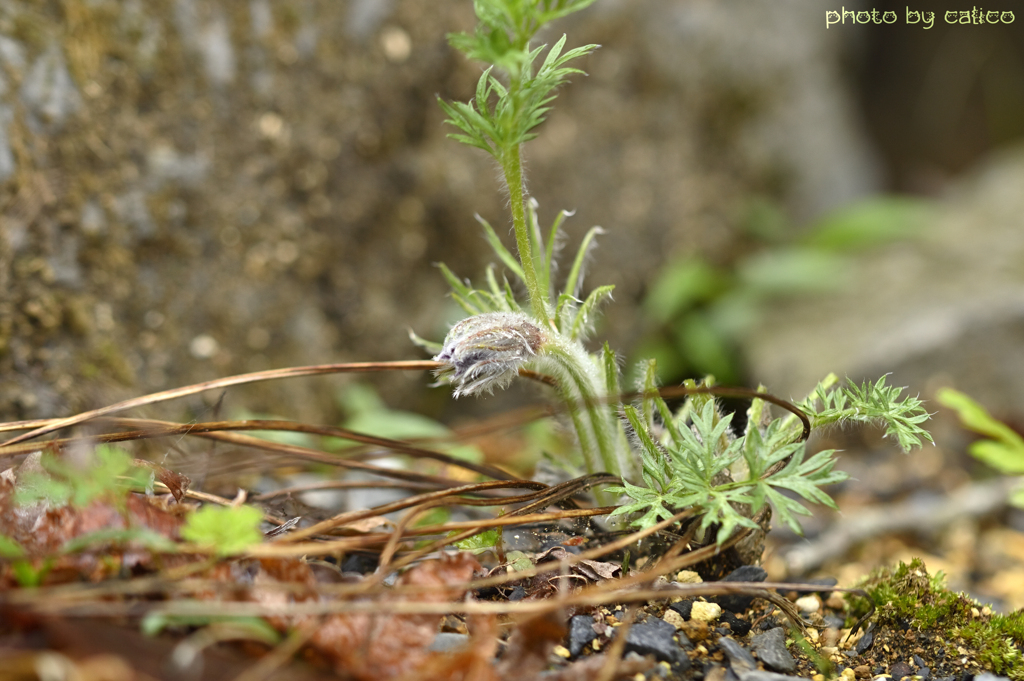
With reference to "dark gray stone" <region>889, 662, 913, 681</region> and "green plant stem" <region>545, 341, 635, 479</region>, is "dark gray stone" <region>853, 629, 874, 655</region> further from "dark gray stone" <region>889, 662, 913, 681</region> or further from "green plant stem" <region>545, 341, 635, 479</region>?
"green plant stem" <region>545, 341, 635, 479</region>

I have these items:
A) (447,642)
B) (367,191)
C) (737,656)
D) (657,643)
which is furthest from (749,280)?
(447,642)

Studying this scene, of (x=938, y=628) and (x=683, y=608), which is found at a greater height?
(x=938, y=628)

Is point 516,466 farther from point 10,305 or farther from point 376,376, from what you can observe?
point 10,305

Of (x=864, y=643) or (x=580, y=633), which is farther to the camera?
(x=864, y=643)

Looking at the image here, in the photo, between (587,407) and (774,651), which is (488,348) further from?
(774,651)

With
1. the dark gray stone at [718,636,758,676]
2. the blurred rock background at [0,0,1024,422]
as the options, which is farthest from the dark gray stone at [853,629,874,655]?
the blurred rock background at [0,0,1024,422]

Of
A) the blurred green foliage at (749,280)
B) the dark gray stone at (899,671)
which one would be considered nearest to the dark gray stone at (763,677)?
the dark gray stone at (899,671)
